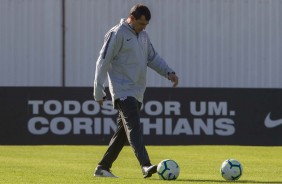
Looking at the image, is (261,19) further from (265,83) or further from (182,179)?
(182,179)

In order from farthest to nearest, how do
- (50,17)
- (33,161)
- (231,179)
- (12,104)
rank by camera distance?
(50,17)
(12,104)
(33,161)
(231,179)

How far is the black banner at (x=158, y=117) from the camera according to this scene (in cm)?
2253

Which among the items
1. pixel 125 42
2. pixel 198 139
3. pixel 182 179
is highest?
pixel 125 42

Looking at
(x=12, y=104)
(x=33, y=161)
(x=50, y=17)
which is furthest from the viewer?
(x=50, y=17)

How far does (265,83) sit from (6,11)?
7.90 meters

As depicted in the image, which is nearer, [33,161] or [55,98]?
[33,161]

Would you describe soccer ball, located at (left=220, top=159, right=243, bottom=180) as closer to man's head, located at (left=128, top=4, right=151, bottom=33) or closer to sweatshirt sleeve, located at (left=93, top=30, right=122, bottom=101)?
sweatshirt sleeve, located at (left=93, top=30, right=122, bottom=101)

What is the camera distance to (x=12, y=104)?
2252 cm

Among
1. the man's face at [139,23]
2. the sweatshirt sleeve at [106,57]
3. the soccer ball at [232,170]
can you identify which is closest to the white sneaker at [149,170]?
the soccer ball at [232,170]

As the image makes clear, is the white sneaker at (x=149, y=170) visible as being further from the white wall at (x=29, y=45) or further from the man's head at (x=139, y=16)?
the white wall at (x=29, y=45)

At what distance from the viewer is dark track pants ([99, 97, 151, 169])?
11.1m

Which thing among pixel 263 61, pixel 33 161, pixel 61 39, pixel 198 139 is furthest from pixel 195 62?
pixel 33 161

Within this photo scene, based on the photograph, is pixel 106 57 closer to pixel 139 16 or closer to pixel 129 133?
pixel 139 16

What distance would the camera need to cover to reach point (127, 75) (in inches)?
447
